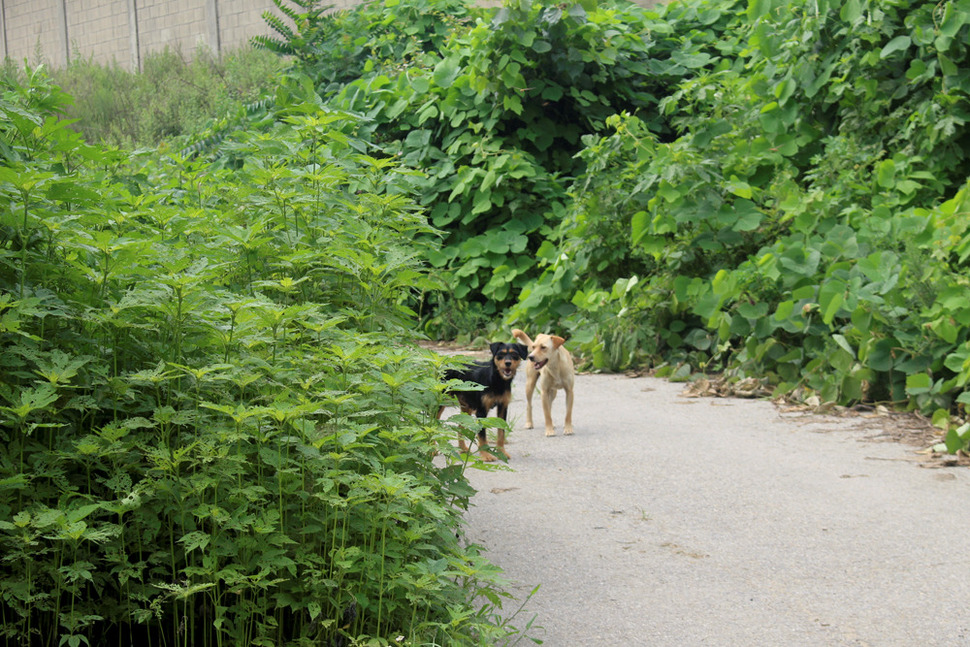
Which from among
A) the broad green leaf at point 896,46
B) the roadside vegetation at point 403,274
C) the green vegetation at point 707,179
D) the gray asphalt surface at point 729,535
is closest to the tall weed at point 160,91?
the roadside vegetation at point 403,274

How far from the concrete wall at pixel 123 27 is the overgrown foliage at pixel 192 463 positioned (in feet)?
43.9

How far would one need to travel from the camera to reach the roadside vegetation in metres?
2.25

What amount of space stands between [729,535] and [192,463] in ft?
6.86

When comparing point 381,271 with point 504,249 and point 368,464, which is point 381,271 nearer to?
point 368,464

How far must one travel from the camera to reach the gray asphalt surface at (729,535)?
2.74 metres

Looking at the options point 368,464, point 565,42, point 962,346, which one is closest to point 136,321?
point 368,464

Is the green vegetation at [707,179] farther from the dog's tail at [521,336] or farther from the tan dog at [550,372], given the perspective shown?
the dog's tail at [521,336]

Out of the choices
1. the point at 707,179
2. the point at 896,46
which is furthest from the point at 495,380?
the point at 896,46

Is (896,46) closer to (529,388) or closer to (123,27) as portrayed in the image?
(529,388)

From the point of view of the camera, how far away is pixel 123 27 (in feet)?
62.4

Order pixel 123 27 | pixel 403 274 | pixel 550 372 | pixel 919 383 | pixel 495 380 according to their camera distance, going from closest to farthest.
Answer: pixel 403 274
pixel 495 380
pixel 919 383
pixel 550 372
pixel 123 27

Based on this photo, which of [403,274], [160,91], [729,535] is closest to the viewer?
[403,274]

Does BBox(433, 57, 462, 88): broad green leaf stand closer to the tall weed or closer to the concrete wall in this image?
the tall weed

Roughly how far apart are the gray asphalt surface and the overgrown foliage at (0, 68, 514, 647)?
1.99 ft
